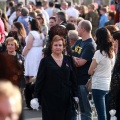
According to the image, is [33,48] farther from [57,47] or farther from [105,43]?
[57,47]

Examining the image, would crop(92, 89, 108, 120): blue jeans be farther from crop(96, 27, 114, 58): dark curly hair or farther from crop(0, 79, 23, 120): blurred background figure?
crop(0, 79, 23, 120): blurred background figure

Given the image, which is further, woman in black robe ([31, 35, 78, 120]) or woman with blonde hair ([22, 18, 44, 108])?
woman with blonde hair ([22, 18, 44, 108])

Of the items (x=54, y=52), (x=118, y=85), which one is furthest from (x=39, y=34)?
(x=118, y=85)

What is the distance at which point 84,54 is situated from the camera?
7.87 m

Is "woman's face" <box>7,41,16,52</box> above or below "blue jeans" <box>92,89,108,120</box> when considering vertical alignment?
above

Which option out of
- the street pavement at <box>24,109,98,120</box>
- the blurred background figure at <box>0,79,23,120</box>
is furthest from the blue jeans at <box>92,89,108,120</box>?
the blurred background figure at <box>0,79,23,120</box>

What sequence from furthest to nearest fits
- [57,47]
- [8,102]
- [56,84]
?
[57,47], [56,84], [8,102]

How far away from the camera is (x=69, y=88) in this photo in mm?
6863

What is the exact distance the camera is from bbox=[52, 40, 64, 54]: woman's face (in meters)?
6.85

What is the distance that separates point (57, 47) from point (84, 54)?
3.50 feet

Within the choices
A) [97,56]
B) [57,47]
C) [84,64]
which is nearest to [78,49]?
[84,64]

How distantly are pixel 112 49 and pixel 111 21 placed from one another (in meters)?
7.80

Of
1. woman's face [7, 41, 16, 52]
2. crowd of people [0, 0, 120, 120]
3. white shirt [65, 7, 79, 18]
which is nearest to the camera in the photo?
crowd of people [0, 0, 120, 120]

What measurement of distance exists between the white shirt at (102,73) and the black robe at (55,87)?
0.72 meters
